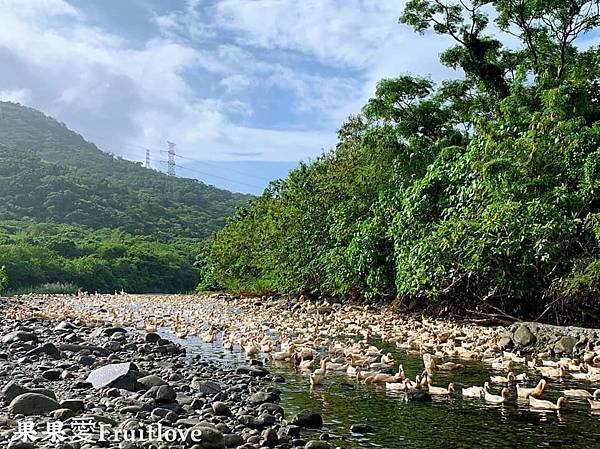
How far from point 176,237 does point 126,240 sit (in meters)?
10.8

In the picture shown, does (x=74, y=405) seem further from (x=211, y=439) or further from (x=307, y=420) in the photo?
(x=307, y=420)

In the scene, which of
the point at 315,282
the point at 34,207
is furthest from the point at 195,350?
the point at 34,207

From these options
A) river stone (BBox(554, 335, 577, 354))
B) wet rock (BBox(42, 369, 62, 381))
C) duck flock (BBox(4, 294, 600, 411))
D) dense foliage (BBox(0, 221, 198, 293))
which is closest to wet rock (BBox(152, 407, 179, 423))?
duck flock (BBox(4, 294, 600, 411))

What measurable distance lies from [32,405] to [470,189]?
8820 millimetres

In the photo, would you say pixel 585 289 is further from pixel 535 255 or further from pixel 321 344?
pixel 321 344

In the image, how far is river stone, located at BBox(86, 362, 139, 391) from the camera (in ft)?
19.7

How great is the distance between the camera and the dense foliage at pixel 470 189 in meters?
10.5

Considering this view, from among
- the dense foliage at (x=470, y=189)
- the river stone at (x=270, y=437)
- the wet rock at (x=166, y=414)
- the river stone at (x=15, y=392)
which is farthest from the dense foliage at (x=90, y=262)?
the river stone at (x=270, y=437)

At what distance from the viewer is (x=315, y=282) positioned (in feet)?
69.5

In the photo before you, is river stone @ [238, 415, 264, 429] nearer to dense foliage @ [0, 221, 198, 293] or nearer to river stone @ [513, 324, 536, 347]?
river stone @ [513, 324, 536, 347]

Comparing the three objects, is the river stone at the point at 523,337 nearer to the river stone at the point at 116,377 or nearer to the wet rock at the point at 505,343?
the wet rock at the point at 505,343

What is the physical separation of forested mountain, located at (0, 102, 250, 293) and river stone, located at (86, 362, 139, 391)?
30.7 metres

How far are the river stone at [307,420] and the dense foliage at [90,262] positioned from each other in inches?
1510

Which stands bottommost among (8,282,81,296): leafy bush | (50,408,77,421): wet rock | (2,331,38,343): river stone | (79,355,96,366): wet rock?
(8,282,81,296): leafy bush
